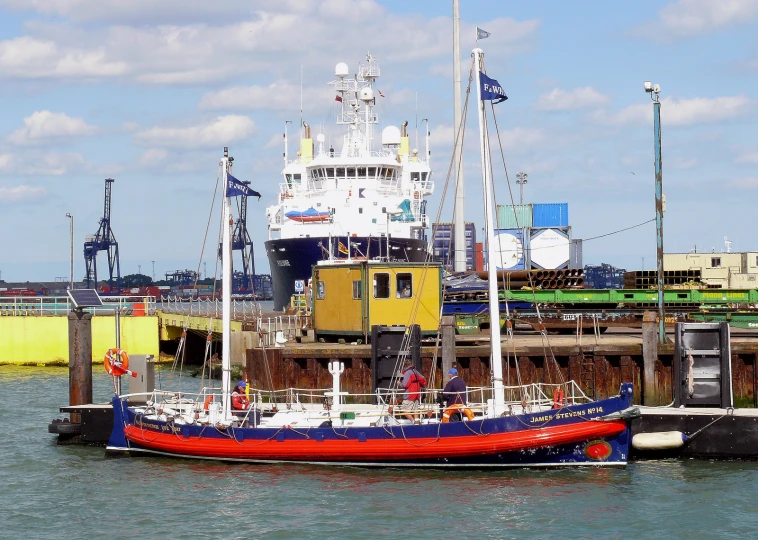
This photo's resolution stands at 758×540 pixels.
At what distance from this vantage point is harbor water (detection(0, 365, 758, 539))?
67.7 ft

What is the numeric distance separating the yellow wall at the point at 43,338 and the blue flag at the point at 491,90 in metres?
30.5

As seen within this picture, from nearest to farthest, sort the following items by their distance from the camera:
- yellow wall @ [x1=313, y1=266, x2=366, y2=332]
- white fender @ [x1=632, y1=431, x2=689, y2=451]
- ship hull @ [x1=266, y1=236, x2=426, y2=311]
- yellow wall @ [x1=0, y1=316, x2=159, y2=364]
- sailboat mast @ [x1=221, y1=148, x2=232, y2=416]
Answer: white fender @ [x1=632, y1=431, x2=689, y2=451] < sailboat mast @ [x1=221, y1=148, x2=232, y2=416] < yellow wall @ [x1=313, y1=266, x2=366, y2=332] < yellow wall @ [x1=0, y1=316, x2=159, y2=364] < ship hull @ [x1=266, y1=236, x2=426, y2=311]

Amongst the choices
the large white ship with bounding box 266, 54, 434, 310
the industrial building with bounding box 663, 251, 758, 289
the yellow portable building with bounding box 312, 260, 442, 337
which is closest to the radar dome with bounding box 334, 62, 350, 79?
the large white ship with bounding box 266, 54, 434, 310

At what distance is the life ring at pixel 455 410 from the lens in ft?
79.3

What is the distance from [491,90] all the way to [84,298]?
12788 mm

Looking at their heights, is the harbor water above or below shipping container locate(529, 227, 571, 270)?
below

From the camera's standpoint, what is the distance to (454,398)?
25141 millimetres

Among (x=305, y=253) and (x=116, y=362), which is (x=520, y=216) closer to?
(x=305, y=253)

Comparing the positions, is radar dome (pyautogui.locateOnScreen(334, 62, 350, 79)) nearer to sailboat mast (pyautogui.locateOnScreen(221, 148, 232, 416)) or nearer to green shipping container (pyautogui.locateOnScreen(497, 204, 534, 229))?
green shipping container (pyautogui.locateOnScreen(497, 204, 534, 229))

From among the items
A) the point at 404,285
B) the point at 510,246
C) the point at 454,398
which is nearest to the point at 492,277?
the point at 454,398

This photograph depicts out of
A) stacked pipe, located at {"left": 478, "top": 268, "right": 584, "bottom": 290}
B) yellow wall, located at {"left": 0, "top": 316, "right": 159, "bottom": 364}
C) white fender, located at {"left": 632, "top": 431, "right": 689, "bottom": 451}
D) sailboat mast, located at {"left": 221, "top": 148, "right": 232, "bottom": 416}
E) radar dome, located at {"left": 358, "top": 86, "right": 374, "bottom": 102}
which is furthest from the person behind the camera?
radar dome, located at {"left": 358, "top": 86, "right": 374, "bottom": 102}

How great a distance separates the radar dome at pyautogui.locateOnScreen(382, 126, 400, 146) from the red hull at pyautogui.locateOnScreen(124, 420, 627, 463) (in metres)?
57.0

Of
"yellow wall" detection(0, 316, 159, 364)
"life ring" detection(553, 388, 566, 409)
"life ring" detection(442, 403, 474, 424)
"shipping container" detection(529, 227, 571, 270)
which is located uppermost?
"shipping container" detection(529, 227, 571, 270)

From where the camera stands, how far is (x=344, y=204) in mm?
72688
